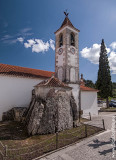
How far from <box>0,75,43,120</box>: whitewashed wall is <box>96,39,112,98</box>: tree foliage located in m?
17.1

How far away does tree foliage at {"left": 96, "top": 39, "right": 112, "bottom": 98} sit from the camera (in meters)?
23.5

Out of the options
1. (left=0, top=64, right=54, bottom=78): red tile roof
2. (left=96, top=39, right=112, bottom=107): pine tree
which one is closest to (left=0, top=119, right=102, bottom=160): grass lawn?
(left=0, top=64, right=54, bottom=78): red tile roof

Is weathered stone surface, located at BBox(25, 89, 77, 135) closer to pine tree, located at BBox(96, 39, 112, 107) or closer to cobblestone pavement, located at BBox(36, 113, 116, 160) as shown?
cobblestone pavement, located at BBox(36, 113, 116, 160)

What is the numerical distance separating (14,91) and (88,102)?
11.9 meters

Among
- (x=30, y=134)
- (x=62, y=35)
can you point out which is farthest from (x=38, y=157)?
(x=62, y=35)

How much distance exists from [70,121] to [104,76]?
18.6 m

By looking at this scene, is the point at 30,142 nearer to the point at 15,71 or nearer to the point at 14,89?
the point at 14,89

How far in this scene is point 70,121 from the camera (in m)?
9.59

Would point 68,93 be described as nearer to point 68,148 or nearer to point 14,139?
point 68,148

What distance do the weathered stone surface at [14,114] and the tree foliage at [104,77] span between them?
19.1m

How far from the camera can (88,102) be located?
16828mm

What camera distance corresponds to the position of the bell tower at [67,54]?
47.5 feet

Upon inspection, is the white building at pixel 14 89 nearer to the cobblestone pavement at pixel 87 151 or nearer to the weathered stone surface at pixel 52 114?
the weathered stone surface at pixel 52 114

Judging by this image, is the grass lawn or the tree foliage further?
the tree foliage
